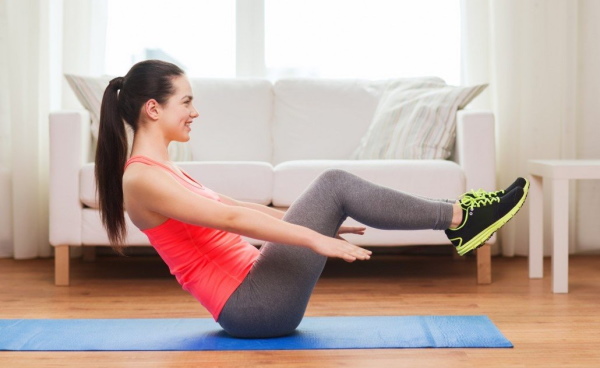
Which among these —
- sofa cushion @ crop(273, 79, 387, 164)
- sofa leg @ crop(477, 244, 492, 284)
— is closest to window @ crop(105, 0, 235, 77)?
sofa cushion @ crop(273, 79, 387, 164)

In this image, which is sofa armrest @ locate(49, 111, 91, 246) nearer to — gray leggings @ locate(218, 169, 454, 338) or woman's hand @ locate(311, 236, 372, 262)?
gray leggings @ locate(218, 169, 454, 338)

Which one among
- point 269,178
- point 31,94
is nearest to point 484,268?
point 269,178

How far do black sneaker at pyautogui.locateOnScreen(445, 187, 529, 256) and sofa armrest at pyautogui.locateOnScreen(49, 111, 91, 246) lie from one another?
1.65 metres

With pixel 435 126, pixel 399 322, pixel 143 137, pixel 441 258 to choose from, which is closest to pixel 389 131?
pixel 435 126

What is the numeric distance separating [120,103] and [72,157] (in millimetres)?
1220

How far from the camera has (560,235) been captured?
3059 millimetres

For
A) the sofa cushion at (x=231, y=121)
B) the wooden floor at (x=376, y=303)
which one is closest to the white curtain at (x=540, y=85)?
the wooden floor at (x=376, y=303)

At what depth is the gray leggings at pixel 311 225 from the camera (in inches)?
84.9

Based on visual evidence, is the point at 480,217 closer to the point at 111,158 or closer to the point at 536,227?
the point at 111,158

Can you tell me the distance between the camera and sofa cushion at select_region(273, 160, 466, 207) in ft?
10.6

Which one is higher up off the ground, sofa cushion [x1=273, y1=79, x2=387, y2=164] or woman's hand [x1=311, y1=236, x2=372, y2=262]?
sofa cushion [x1=273, y1=79, x2=387, y2=164]

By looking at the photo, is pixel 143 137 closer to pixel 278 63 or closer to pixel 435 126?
pixel 435 126

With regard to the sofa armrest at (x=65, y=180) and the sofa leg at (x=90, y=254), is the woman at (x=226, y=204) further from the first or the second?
the sofa leg at (x=90, y=254)

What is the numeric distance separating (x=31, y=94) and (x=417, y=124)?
6.33ft
